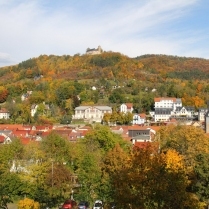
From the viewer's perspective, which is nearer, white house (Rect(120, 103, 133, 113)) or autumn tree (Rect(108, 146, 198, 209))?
autumn tree (Rect(108, 146, 198, 209))

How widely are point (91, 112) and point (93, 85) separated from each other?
13.0 m

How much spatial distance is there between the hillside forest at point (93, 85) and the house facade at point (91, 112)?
1.38 m

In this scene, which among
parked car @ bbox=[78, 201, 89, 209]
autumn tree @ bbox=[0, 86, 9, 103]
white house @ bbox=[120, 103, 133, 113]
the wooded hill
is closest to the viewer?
parked car @ bbox=[78, 201, 89, 209]

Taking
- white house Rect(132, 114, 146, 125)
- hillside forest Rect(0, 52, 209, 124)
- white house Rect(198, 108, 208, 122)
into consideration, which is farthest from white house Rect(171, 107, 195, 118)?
white house Rect(132, 114, 146, 125)

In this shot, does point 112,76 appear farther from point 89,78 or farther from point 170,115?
point 170,115

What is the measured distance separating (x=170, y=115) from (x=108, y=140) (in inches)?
1332

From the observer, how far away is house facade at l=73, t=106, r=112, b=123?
55169 millimetres

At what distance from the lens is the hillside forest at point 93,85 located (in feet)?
186

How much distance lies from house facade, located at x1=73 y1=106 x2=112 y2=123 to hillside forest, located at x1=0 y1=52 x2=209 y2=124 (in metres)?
1.38

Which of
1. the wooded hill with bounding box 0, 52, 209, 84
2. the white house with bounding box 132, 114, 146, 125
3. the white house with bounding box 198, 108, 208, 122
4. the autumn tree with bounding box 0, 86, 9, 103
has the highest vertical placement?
the wooded hill with bounding box 0, 52, 209, 84

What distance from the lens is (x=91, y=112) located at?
183ft

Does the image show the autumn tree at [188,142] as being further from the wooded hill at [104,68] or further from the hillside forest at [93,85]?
the wooded hill at [104,68]

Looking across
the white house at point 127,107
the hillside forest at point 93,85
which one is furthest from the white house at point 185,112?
the white house at point 127,107

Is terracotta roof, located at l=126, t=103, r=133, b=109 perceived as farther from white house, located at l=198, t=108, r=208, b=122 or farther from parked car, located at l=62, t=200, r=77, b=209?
parked car, located at l=62, t=200, r=77, b=209
